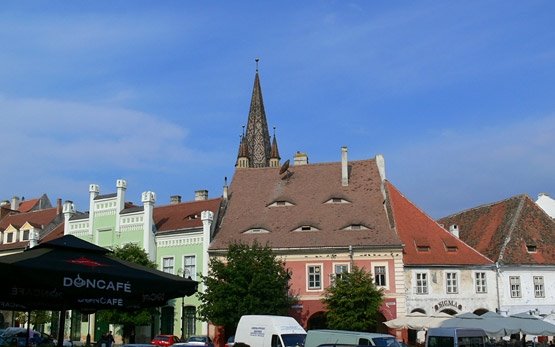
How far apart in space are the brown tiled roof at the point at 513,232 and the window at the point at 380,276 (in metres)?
7.75

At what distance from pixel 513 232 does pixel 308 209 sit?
13.7 meters

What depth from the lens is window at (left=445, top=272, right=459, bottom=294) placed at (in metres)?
42.8

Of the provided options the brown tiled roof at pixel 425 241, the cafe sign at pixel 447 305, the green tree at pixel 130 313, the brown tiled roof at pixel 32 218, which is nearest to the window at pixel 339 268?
the brown tiled roof at pixel 425 241

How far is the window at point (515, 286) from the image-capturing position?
43125mm

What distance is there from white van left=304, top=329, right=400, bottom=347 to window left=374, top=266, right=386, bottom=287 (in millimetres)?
19244

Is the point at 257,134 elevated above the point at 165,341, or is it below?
above

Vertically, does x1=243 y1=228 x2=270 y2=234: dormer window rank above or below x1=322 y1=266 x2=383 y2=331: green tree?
above

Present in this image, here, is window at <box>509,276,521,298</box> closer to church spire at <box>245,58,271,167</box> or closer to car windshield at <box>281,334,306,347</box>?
car windshield at <box>281,334,306,347</box>

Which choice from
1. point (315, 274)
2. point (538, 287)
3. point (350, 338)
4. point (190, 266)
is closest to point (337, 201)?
point (315, 274)

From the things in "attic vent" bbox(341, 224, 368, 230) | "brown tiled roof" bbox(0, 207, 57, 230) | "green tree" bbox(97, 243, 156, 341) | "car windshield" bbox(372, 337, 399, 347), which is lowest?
"car windshield" bbox(372, 337, 399, 347)

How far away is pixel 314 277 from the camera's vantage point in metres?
42.9

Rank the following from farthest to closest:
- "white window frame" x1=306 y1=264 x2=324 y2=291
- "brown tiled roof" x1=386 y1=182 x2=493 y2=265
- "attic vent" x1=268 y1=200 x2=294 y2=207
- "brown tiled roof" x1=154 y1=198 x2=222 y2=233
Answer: "brown tiled roof" x1=154 y1=198 x2=222 y2=233 < "attic vent" x1=268 y1=200 x2=294 y2=207 < "brown tiled roof" x1=386 y1=182 x2=493 y2=265 < "white window frame" x1=306 y1=264 x2=324 y2=291

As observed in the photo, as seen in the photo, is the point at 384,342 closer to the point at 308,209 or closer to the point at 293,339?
the point at 293,339

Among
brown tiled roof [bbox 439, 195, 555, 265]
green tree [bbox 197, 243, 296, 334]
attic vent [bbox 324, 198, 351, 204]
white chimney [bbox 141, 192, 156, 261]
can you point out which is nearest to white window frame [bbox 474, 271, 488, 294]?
brown tiled roof [bbox 439, 195, 555, 265]
